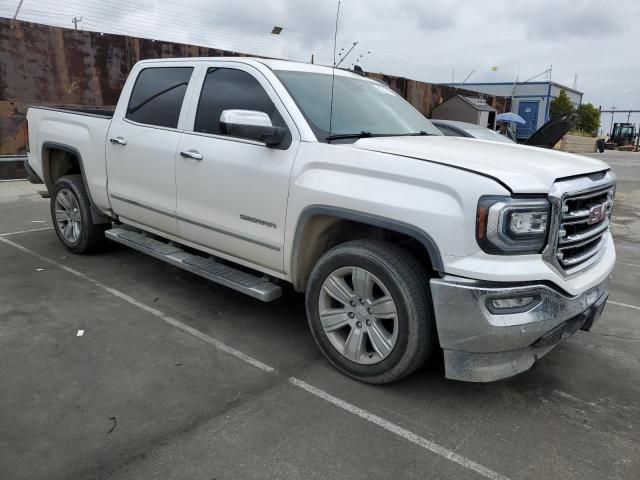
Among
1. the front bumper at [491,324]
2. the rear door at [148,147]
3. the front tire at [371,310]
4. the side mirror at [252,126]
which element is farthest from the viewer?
the rear door at [148,147]

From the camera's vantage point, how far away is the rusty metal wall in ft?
35.9

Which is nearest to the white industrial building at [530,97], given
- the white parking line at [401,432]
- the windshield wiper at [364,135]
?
the windshield wiper at [364,135]

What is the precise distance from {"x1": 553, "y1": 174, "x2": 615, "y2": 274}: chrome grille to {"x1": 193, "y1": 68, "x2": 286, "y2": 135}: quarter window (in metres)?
1.92

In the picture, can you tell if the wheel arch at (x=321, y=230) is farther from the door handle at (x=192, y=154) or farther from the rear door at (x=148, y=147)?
the rear door at (x=148, y=147)

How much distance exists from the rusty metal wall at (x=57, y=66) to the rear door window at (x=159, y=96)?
7.82m

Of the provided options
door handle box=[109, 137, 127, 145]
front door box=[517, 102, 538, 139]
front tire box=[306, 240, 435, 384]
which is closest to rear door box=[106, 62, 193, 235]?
door handle box=[109, 137, 127, 145]

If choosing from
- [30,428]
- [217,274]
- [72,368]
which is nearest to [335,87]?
[217,274]

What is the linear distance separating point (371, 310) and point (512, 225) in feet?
3.19

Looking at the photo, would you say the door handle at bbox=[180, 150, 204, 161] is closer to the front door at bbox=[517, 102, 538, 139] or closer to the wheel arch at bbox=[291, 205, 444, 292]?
the wheel arch at bbox=[291, 205, 444, 292]

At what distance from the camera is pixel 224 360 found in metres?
3.57

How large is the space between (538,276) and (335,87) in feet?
7.10

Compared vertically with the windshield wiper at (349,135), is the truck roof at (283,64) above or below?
above

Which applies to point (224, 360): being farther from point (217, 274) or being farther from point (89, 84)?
point (89, 84)

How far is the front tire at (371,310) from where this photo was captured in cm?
297
